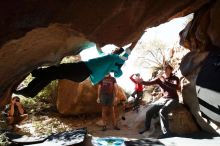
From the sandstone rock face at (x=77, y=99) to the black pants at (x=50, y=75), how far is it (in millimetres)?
8784

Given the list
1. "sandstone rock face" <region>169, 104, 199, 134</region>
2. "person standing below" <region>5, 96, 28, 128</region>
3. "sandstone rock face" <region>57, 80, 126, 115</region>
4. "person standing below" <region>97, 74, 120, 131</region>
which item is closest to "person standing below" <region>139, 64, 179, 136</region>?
"sandstone rock face" <region>169, 104, 199, 134</region>

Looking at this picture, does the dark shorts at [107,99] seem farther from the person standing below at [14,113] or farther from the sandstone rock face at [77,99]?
the sandstone rock face at [77,99]

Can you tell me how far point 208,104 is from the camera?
7859 millimetres

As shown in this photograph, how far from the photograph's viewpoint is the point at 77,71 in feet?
19.8

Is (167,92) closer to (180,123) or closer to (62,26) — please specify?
(180,123)

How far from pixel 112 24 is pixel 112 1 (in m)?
0.57

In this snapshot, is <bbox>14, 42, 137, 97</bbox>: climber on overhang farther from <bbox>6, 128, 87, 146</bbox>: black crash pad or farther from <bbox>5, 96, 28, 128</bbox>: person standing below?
<bbox>5, 96, 28, 128</bbox>: person standing below

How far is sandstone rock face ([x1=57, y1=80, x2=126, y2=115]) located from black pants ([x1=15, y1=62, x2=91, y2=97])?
8.78m

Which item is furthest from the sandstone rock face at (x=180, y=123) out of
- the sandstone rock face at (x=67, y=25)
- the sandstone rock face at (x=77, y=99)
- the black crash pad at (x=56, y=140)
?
the sandstone rock face at (x=77, y=99)

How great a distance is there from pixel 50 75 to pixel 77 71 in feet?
1.59

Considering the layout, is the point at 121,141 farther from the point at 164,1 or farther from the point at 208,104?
the point at 164,1

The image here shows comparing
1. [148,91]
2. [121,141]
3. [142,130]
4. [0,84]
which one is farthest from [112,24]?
[148,91]

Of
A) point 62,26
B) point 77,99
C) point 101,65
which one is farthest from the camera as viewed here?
point 77,99

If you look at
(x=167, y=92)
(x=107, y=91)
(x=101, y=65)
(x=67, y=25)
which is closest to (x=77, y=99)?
(x=107, y=91)
